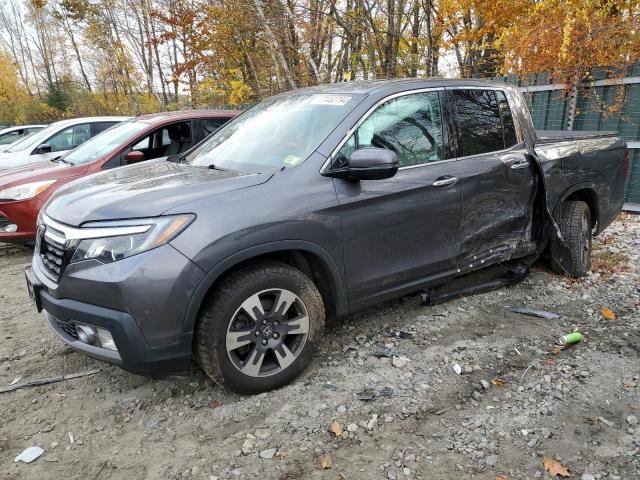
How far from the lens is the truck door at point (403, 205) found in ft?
9.92

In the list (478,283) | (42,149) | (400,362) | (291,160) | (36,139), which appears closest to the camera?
(291,160)

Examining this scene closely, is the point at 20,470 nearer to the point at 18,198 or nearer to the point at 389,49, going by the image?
the point at 18,198

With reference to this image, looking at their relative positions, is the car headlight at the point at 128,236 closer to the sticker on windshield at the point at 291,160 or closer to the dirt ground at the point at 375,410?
the sticker on windshield at the point at 291,160

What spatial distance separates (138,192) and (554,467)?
8.42 feet

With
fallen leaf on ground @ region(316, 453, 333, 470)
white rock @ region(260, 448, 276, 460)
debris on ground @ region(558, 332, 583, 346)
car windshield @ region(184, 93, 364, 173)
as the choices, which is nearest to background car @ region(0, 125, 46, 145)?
car windshield @ region(184, 93, 364, 173)

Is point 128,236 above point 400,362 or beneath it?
above

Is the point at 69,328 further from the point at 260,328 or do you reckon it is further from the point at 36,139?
the point at 36,139

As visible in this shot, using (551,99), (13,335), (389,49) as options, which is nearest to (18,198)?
(13,335)

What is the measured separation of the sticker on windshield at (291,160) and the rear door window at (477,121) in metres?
1.33

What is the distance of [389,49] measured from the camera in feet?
41.8

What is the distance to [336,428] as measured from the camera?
2551 millimetres

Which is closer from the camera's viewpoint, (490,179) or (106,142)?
(490,179)

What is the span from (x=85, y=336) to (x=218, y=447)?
3.03 ft

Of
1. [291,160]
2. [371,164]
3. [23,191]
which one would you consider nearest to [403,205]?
[371,164]
